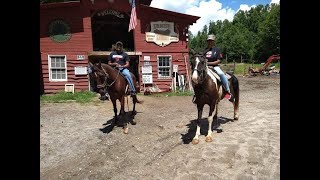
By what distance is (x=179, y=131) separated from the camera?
843cm

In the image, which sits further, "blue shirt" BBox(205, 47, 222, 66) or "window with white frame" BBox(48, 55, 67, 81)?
"window with white frame" BBox(48, 55, 67, 81)

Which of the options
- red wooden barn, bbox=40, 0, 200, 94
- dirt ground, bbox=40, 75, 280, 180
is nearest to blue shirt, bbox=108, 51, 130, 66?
dirt ground, bbox=40, 75, 280, 180

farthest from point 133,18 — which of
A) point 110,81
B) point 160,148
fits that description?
point 160,148

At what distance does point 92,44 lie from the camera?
17406 millimetres

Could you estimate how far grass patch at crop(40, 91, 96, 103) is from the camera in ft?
49.1

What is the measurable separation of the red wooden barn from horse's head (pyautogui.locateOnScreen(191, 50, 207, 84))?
1122 centimetres

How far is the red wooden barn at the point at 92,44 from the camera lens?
16953 mm

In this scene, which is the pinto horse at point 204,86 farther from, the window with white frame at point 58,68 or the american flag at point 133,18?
the window with white frame at point 58,68

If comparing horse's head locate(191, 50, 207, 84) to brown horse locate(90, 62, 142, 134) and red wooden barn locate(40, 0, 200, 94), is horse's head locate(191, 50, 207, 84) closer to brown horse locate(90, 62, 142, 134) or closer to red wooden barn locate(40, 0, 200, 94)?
brown horse locate(90, 62, 142, 134)

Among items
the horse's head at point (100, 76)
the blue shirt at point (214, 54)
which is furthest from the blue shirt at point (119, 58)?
the blue shirt at point (214, 54)

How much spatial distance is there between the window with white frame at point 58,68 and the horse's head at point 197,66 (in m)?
12.4
